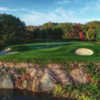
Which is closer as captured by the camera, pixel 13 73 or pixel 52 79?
pixel 52 79

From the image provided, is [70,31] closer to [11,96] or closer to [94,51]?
[94,51]

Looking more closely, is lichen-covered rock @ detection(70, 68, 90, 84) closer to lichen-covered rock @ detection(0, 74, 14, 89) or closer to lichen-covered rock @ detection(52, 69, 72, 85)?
lichen-covered rock @ detection(52, 69, 72, 85)

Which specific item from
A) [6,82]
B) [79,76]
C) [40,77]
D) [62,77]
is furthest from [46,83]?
[6,82]

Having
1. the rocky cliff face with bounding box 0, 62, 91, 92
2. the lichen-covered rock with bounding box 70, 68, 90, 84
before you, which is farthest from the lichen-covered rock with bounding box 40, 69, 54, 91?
the lichen-covered rock with bounding box 70, 68, 90, 84

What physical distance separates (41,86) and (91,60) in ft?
18.1

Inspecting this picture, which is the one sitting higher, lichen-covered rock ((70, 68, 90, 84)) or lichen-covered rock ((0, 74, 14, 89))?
lichen-covered rock ((70, 68, 90, 84))

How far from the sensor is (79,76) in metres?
12.3

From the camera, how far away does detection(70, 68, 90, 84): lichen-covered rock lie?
39.6 feet

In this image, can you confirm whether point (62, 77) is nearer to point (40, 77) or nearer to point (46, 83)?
point (46, 83)

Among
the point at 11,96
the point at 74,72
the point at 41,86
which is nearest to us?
the point at 11,96

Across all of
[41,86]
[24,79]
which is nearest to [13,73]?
[24,79]

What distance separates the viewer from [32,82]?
474 inches

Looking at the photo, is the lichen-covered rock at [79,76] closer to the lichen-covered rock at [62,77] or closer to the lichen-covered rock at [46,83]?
Result: the lichen-covered rock at [62,77]

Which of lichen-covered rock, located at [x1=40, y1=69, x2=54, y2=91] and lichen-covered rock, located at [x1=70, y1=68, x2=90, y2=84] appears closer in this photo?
lichen-covered rock, located at [x1=40, y1=69, x2=54, y2=91]
